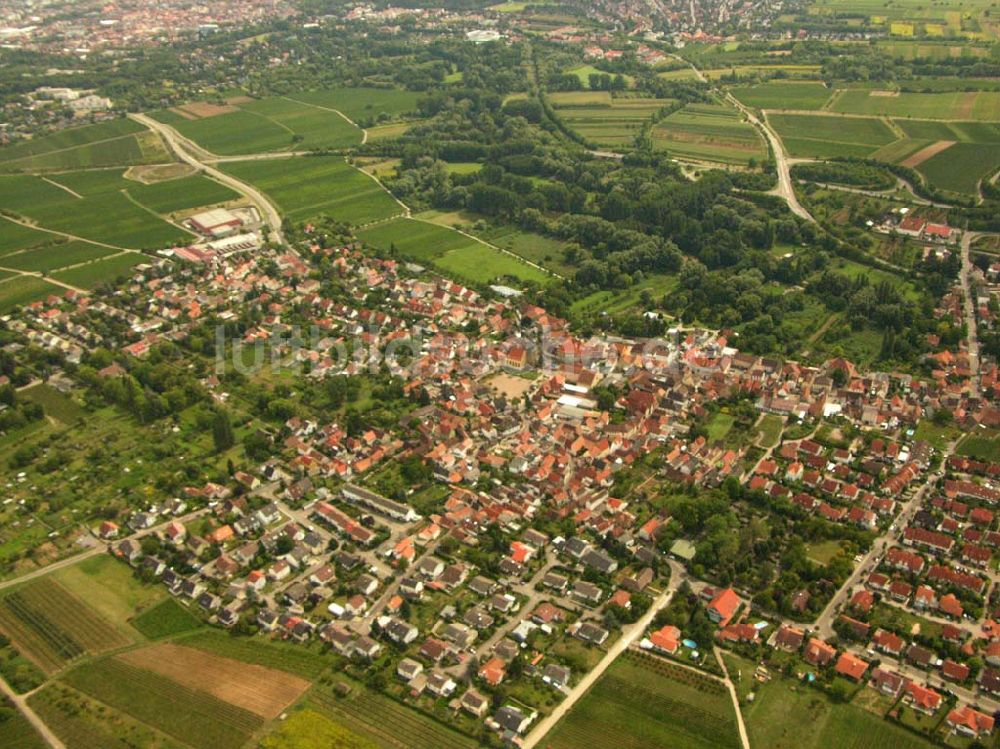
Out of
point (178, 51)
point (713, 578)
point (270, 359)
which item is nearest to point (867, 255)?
point (713, 578)

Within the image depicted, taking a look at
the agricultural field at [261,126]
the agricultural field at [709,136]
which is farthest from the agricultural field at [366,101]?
the agricultural field at [709,136]

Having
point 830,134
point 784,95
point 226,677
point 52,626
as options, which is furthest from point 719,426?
point 784,95

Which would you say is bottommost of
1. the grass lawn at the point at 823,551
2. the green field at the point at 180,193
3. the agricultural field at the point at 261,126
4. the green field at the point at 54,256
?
the grass lawn at the point at 823,551

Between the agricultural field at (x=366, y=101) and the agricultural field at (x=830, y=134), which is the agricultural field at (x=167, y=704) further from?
the agricultural field at (x=366, y=101)

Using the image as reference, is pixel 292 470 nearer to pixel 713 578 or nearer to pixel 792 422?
pixel 713 578

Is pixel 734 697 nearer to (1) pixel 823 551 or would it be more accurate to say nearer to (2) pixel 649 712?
(2) pixel 649 712

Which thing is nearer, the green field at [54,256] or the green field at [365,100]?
the green field at [54,256]
